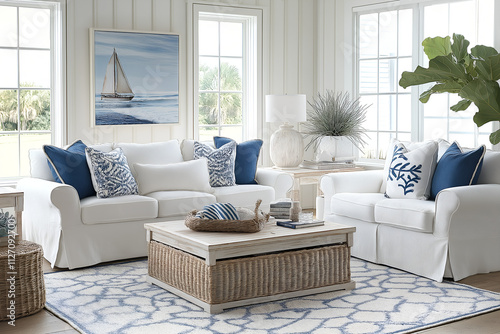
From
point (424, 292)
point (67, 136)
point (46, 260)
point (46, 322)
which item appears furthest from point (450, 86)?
point (67, 136)

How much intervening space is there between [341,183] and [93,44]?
2.53m

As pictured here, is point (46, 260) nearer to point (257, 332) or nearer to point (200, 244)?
point (200, 244)

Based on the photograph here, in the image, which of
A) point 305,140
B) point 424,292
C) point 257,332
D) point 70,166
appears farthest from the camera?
point 305,140

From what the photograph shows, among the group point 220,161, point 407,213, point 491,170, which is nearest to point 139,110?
point 220,161

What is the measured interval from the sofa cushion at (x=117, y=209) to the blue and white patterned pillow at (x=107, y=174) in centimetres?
7

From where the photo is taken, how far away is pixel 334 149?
659 cm

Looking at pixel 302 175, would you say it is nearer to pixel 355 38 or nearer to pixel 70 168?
pixel 355 38

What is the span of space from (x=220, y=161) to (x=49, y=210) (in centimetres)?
155

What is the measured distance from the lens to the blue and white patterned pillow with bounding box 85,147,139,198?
16.6ft

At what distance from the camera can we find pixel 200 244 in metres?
3.76

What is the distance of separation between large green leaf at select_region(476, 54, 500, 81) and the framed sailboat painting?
3.67 metres

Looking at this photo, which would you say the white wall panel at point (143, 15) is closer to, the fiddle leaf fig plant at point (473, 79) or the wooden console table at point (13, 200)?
the wooden console table at point (13, 200)

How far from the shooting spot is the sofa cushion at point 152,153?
18.3 feet

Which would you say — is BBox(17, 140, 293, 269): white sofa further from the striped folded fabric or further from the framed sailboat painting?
the striped folded fabric
